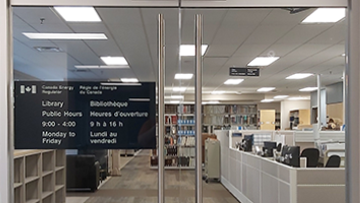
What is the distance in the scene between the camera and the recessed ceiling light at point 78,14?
246cm

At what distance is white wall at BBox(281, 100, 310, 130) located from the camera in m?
4.60

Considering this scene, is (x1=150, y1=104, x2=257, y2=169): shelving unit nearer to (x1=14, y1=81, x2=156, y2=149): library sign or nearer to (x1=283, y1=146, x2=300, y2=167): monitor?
(x1=14, y1=81, x2=156, y2=149): library sign

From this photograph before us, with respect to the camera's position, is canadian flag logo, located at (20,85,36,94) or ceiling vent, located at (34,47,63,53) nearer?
canadian flag logo, located at (20,85,36,94)

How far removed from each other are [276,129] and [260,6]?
11.8 ft

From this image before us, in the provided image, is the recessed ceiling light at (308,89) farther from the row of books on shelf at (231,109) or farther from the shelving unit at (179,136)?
the shelving unit at (179,136)

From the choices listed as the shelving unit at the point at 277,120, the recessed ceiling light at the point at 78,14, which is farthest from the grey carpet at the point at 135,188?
the shelving unit at the point at 277,120

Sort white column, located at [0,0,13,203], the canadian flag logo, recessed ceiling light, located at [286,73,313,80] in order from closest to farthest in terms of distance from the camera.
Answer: white column, located at [0,0,13,203] < the canadian flag logo < recessed ceiling light, located at [286,73,313,80]

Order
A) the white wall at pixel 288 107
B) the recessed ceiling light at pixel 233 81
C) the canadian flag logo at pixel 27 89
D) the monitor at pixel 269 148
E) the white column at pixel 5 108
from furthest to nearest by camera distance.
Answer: the monitor at pixel 269 148 → the white wall at pixel 288 107 → the recessed ceiling light at pixel 233 81 → the canadian flag logo at pixel 27 89 → the white column at pixel 5 108

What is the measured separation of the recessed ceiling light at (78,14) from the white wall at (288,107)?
2789 mm

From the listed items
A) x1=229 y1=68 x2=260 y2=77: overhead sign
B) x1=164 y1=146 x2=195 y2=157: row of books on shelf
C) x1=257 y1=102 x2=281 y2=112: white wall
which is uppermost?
x1=229 y1=68 x2=260 y2=77: overhead sign

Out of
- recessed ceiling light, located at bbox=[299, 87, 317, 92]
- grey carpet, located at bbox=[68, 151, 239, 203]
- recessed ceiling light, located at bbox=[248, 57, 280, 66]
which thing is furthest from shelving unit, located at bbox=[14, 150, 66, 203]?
recessed ceiling light, located at bbox=[299, 87, 317, 92]

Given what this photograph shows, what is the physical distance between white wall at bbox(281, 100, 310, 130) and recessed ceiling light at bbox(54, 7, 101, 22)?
279cm

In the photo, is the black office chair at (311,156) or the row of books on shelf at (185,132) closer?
the row of books on shelf at (185,132)

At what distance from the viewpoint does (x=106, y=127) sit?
237cm
